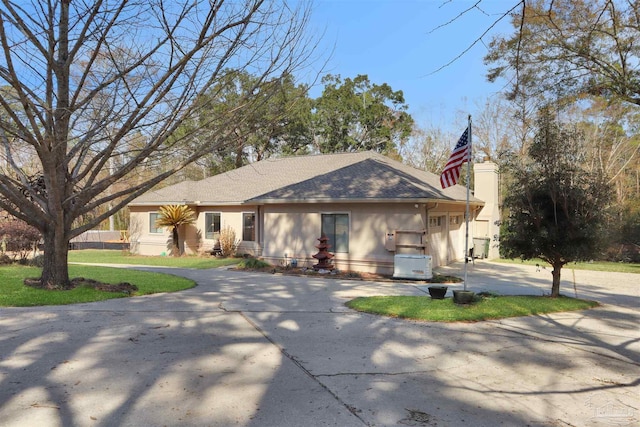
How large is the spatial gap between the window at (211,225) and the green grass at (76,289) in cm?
791

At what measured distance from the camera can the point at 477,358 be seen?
580 centimetres

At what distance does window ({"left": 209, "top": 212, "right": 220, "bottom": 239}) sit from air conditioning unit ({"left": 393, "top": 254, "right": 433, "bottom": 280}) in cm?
1040

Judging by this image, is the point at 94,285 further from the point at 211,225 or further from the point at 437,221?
the point at 437,221

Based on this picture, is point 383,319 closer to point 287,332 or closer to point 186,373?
point 287,332

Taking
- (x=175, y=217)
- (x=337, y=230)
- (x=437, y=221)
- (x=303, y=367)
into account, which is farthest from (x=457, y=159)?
(x=175, y=217)

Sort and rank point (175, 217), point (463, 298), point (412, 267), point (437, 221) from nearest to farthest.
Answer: point (463, 298) → point (412, 267) → point (437, 221) → point (175, 217)

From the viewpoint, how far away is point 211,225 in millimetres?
21672

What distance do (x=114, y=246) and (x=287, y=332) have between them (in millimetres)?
25053

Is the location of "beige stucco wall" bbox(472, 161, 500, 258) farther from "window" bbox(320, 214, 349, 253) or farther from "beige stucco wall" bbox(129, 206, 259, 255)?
"beige stucco wall" bbox(129, 206, 259, 255)

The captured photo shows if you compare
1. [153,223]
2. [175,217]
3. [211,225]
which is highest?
[175,217]

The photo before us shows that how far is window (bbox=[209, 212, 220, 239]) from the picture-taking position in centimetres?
2147

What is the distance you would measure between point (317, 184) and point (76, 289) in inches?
396

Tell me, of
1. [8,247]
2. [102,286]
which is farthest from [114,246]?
[102,286]

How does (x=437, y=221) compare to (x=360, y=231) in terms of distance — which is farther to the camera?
(x=437, y=221)
